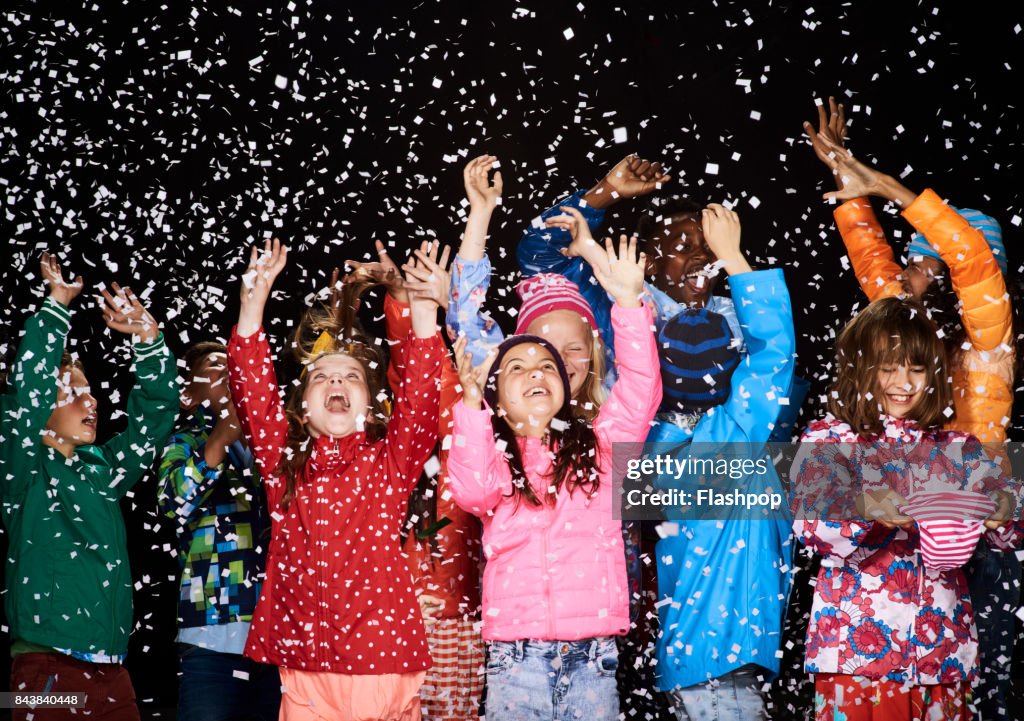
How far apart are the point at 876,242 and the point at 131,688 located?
6.98ft

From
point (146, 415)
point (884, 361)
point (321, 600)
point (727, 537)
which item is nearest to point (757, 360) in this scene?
point (884, 361)

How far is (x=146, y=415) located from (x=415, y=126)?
1054 mm

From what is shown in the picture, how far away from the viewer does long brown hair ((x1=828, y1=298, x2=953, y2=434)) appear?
263 cm

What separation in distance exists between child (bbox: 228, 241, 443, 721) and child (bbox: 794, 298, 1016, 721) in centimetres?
88

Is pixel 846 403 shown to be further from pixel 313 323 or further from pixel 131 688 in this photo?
pixel 131 688

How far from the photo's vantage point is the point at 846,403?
8.84 ft

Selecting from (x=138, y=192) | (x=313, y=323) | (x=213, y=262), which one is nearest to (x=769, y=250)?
(x=313, y=323)

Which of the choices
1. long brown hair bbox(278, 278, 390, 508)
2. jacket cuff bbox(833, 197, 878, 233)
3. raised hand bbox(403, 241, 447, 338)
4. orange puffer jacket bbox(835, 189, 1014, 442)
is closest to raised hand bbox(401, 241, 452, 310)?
raised hand bbox(403, 241, 447, 338)

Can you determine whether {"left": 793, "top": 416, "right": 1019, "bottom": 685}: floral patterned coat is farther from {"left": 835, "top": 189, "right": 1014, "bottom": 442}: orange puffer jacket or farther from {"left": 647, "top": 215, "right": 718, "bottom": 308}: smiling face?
{"left": 647, "top": 215, "right": 718, "bottom": 308}: smiling face

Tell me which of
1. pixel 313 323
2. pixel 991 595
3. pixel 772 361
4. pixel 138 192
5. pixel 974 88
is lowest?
pixel 991 595

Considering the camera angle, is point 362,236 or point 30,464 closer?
point 30,464

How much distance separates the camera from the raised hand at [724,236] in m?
2.74

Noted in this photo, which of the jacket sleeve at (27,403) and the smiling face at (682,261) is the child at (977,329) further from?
the jacket sleeve at (27,403)

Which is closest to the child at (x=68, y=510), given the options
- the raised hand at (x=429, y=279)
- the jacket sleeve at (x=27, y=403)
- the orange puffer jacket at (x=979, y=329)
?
the jacket sleeve at (x=27, y=403)
